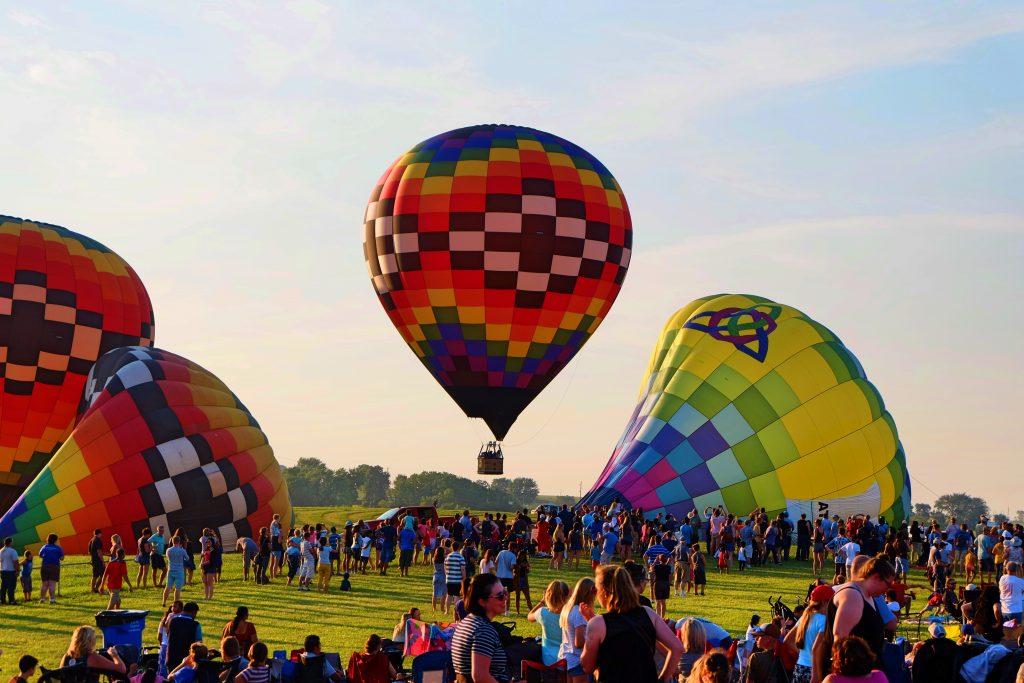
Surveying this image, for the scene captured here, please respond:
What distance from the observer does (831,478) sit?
34.0 metres

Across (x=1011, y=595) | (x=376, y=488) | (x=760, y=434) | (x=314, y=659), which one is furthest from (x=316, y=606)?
(x=376, y=488)

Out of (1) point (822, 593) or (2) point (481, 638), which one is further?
(1) point (822, 593)

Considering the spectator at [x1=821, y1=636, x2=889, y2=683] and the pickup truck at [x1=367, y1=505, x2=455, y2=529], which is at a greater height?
the pickup truck at [x1=367, y1=505, x2=455, y2=529]

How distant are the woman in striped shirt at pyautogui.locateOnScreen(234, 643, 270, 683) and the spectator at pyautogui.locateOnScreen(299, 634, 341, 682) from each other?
0.79m

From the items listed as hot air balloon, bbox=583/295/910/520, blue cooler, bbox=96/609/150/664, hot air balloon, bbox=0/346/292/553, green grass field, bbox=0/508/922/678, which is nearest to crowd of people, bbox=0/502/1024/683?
blue cooler, bbox=96/609/150/664

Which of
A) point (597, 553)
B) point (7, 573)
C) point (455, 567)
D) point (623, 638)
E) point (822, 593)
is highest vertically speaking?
point (597, 553)

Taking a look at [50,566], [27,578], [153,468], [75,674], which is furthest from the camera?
[153,468]

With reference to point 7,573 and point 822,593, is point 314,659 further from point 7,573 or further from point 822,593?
point 7,573

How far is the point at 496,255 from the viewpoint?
113 ft

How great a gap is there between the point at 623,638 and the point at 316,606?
1357 centimetres

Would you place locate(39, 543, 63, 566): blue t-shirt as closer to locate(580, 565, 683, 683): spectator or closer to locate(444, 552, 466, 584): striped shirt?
locate(444, 552, 466, 584): striped shirt

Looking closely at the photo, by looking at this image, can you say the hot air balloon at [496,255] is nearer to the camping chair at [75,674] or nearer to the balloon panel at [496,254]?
the balloon panel at [496,254]

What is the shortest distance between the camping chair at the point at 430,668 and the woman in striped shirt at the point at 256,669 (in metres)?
1.22

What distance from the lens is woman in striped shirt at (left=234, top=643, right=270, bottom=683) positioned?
1049 centimetres
